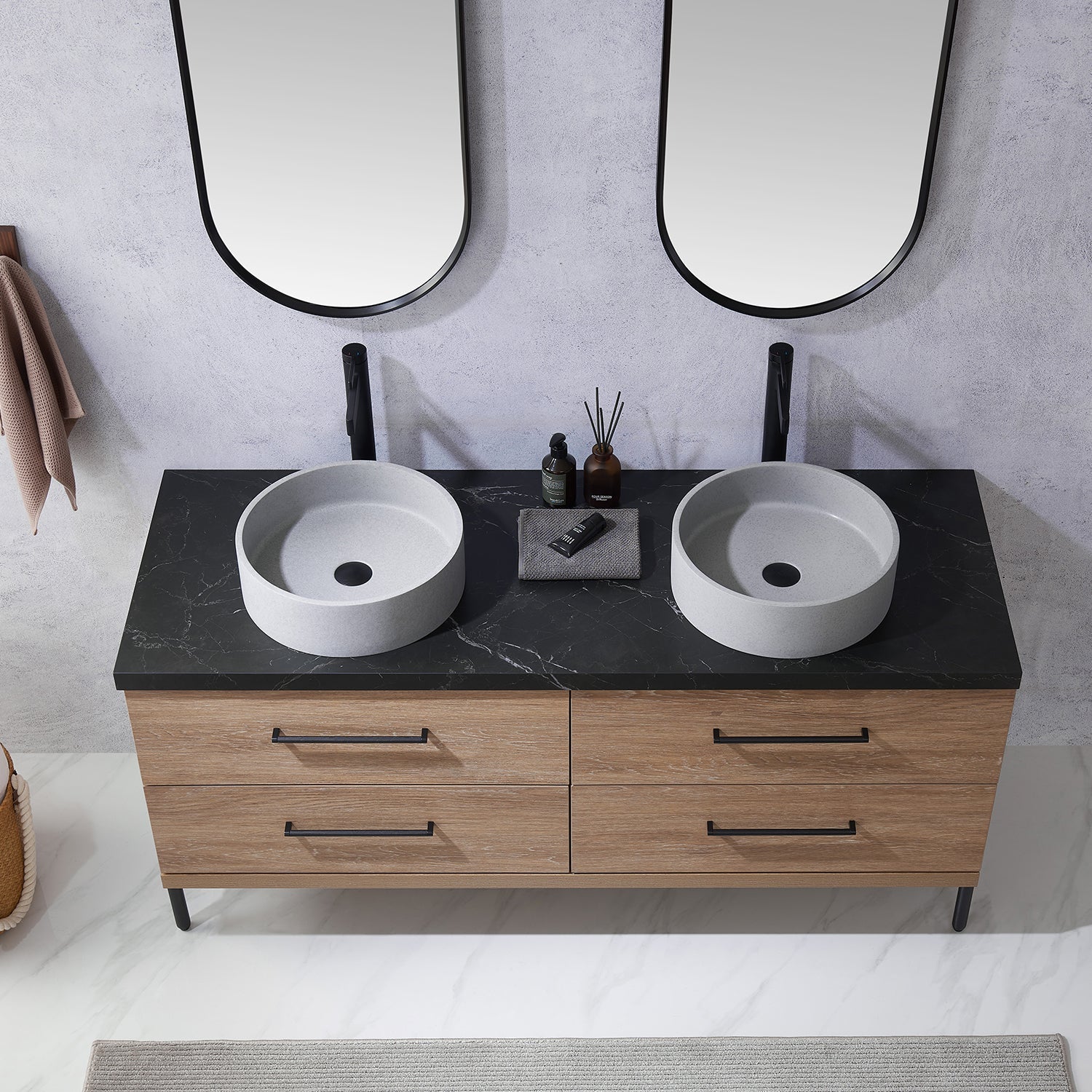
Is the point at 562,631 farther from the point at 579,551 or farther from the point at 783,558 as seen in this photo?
the point at 783,558

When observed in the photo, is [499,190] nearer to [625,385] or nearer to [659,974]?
[625,385]

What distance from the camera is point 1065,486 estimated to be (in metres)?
2.40

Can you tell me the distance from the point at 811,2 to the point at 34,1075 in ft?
7.59

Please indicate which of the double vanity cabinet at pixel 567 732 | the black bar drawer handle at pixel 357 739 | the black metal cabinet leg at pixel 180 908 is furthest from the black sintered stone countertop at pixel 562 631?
the black metal cabinet leg at pixel 180 908

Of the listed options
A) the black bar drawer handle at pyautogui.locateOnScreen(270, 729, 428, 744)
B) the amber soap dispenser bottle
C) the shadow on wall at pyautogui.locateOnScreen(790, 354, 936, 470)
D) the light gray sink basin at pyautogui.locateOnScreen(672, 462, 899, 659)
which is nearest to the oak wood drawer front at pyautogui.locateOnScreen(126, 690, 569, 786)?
the black bar drawer handle at pyautogui.locateOnScreen(270, 729, 428, 744)

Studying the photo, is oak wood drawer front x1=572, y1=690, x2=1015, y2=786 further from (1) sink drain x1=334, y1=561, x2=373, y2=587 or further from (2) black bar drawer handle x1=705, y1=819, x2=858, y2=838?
(1) sink drain x1=334, y1=561, x2=373, y2=587

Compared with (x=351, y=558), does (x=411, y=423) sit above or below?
above

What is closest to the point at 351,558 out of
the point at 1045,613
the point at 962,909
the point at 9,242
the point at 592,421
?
the point at 592,421

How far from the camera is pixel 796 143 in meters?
2.05

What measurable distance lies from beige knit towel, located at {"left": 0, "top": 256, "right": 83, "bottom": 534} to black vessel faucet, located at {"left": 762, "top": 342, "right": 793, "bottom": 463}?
50.8 inches

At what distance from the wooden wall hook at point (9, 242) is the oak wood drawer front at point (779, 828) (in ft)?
4.57

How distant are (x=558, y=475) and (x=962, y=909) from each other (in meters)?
1.18

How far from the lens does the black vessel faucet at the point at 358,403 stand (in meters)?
2.13

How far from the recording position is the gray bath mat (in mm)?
2154
